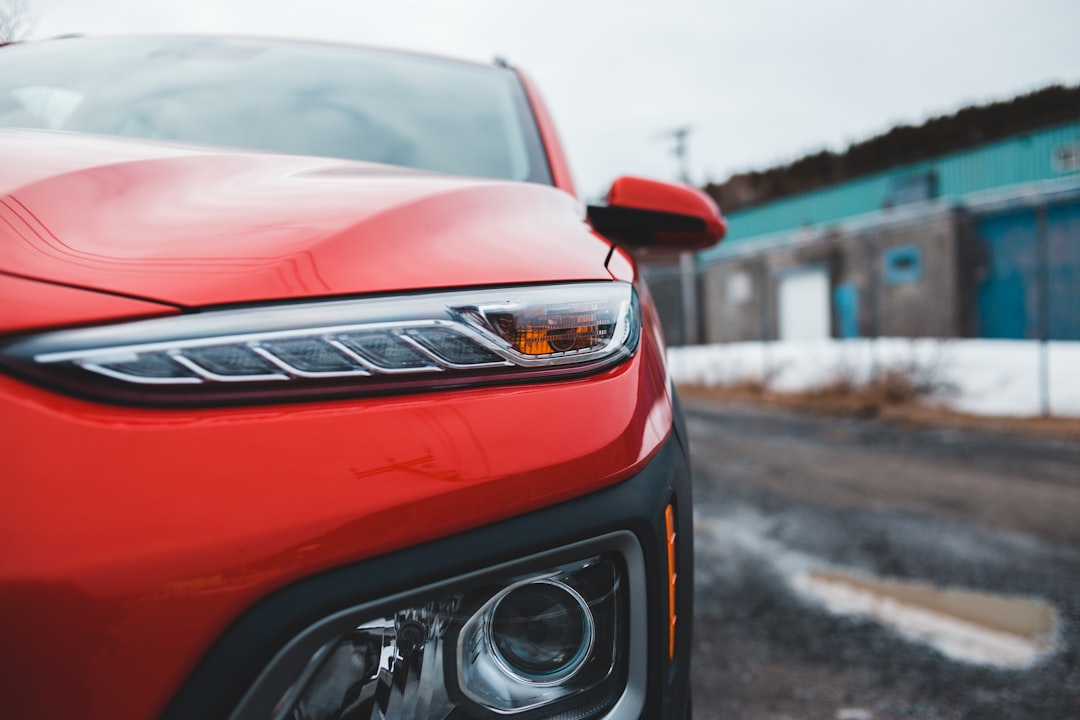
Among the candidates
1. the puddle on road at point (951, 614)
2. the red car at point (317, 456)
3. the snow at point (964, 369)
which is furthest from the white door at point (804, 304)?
the red car at point (317, 456)

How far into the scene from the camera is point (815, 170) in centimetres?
2875

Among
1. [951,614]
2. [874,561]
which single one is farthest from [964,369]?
[951,614]

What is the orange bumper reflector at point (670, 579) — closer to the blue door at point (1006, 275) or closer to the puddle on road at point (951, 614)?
the puddle on road at point (951, 614)

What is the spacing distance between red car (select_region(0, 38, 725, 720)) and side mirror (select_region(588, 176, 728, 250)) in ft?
1.50

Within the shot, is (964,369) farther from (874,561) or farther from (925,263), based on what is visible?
(874,561)

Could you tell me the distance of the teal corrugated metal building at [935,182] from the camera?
18.6 meters

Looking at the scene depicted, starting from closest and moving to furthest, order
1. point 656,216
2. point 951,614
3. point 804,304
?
point 656,216 < point 951,614 < point 804,304

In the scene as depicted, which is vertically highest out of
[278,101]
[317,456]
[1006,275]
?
[278,101]

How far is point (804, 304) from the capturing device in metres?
16.3

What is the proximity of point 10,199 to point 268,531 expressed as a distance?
46 centimetres

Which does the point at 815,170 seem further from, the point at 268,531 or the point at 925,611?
the point at 268,531

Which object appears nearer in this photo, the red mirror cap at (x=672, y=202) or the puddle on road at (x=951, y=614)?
the red mirror cap at (x=672, y=202)

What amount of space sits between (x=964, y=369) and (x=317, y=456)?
9.82 m

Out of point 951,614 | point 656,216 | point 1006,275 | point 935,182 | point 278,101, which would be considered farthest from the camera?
point 935,182
